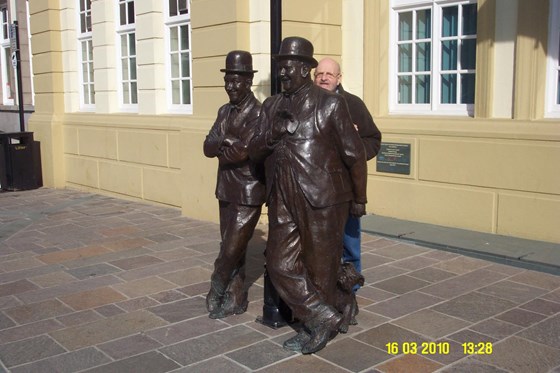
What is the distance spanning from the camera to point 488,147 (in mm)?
7461

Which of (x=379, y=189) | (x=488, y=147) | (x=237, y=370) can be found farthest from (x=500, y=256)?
(x=237, y=370)

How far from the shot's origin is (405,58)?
341 inches

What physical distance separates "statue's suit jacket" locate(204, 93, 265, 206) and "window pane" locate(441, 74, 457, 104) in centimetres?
382

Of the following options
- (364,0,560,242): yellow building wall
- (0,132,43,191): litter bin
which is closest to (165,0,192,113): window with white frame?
(364,0,560,242): yellow building wall

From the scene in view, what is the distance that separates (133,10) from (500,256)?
25.1ft

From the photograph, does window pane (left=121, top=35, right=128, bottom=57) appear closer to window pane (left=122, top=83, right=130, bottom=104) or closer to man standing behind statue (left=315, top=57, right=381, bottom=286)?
window pane (left=122, top=83, right=130, bottom=104)

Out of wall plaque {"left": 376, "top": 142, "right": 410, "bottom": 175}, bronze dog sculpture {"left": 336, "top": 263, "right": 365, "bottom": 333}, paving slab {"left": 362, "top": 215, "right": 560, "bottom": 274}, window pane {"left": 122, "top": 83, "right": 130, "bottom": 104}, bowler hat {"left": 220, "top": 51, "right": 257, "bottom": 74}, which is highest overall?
bowler hat {"left": 220, "top": 51, "right": 257, "bottom": 74}

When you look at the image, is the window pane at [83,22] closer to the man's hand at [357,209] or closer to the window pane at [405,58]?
the window pane at [405,58]

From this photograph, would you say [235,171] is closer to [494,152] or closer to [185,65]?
[494,152]

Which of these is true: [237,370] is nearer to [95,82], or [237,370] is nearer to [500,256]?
[500,256]

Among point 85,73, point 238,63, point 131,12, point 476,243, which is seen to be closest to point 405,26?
point 476,243

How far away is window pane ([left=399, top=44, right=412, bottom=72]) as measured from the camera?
8.60 metres
